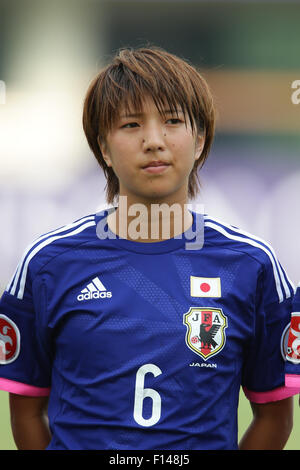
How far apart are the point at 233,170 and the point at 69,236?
554cm

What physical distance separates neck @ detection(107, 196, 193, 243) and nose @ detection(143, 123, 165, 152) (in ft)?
0.57

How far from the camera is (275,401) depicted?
1787mm

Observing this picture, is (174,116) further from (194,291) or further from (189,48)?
(189,48)

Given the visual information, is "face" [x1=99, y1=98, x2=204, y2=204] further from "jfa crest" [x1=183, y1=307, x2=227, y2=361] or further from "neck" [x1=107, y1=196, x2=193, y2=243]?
"jfa crest" [x1=183, y1=307, x2=227, y2=361]

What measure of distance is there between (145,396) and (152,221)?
459 mm

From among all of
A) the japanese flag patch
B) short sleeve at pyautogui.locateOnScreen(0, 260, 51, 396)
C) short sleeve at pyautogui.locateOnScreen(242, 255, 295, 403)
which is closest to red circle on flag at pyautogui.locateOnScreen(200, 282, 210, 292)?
the japanese flag patch

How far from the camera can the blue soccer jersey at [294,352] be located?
1647 millimetres

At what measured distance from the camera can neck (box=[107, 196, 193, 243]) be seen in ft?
5.77

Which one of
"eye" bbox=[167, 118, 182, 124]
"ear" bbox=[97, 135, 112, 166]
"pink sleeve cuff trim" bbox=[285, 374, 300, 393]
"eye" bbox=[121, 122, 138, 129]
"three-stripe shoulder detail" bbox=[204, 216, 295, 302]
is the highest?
"eye" bbox=[167, 118, 182, 124]

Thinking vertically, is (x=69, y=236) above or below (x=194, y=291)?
above

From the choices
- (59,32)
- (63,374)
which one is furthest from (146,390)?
(59,32)

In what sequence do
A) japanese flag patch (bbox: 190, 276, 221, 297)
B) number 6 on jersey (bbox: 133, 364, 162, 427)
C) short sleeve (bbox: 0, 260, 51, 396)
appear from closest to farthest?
number 6 on jersey (bbox: 133, 364, 162, 427) → japanese flag patch (bbox: 190, 276, 221, 297) → short sleeve (bbox: 0, 260, 51, 396)

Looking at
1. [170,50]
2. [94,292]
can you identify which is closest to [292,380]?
[94,292]

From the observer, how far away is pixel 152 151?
1632 millimetres
